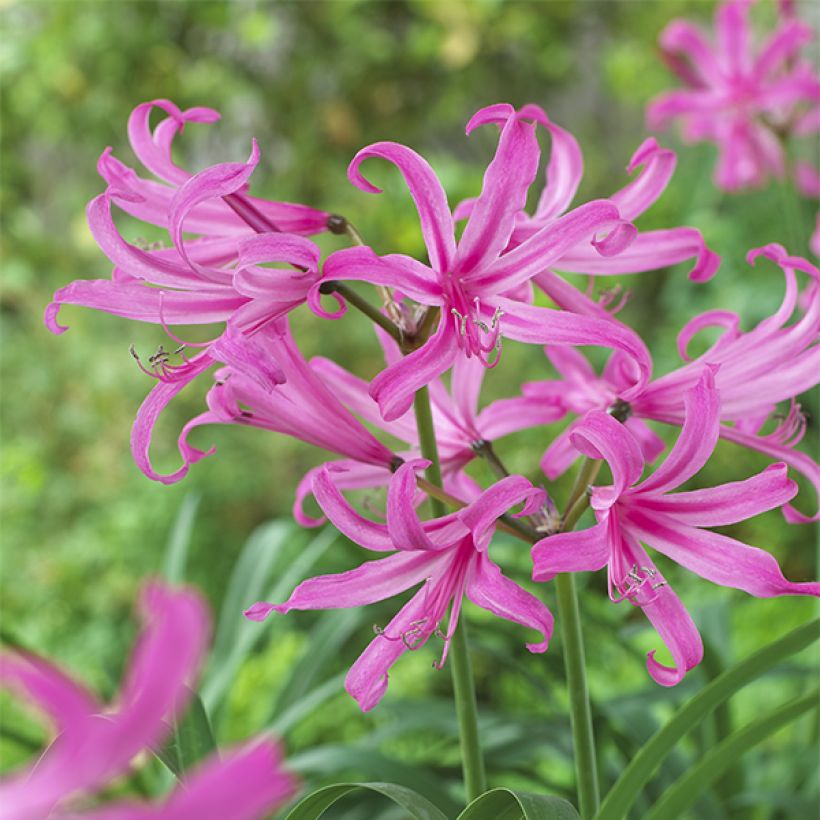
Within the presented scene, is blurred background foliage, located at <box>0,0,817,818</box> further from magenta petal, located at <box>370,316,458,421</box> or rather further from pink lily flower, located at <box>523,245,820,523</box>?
magenta petal, located at <box>370,316,458,421</box>

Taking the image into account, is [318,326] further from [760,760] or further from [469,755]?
[469,755]

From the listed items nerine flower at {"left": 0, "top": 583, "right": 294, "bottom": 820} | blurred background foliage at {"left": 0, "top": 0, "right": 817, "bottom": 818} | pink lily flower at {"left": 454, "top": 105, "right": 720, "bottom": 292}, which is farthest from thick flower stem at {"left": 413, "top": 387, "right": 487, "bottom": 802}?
blurred background foliage at {"left": 0, "top": 0, "right": 817, "bottom": 818}

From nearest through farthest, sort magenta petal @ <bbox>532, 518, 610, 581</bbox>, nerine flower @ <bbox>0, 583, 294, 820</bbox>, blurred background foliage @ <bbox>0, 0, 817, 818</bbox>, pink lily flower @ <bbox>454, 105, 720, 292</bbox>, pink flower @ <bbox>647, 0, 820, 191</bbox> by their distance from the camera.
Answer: nerine flower @ <bbox>0, 583, 294, 820</bbox>
magenta petal @ <bbox>532, 518, 610, 581</bbox>
pink lily flower @ <bbox>454, 105, 720, 292</bbox>
pink flower @ <bbox>647, 0, 820, 191</bbox>
blurred background foliage @ <bbox>0, 0, 817, 818</bbox>

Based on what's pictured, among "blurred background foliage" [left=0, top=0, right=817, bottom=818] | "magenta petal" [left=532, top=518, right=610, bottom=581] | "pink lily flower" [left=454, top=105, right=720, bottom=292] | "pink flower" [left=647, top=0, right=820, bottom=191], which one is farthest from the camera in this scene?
"blurred background foliage" [left=0, top=0, right=817, bottom=818]

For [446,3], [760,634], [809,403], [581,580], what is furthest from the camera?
[446,3]

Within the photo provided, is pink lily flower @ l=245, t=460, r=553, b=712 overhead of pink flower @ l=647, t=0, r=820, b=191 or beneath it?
beneath

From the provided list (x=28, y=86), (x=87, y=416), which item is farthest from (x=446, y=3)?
(x=87, y=416)
